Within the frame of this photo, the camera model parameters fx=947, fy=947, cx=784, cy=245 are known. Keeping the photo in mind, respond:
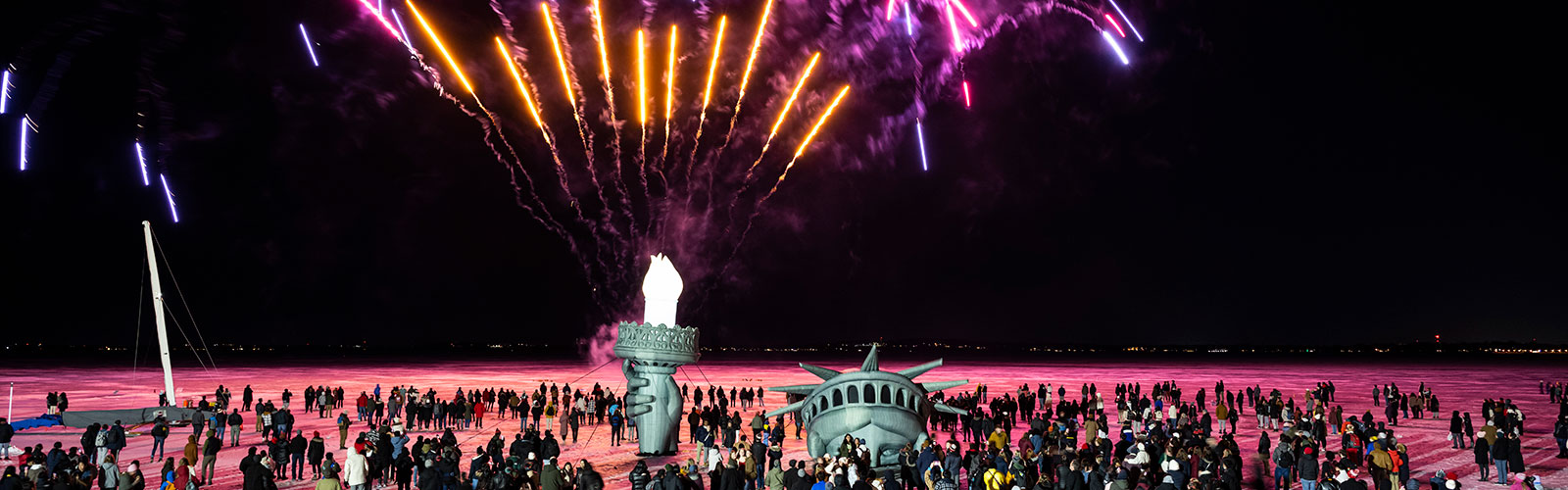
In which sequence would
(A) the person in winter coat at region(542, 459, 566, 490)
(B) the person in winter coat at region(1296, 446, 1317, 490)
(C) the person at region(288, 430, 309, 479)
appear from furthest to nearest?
1. (C) the person at region(288, 430, 309, 479)
2. (B) the person in winter coat at region(1296, 446, 1317, 490)
3. (A) the person in winter coat at region(542, 459, 566, 490)

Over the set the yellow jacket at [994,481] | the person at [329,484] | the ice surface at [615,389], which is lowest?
the ice surface at [615,389]

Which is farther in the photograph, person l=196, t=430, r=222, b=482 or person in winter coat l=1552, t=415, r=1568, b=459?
person in winter coat l=1552, t=415, r=1568, b=459

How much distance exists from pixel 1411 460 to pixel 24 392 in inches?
2186

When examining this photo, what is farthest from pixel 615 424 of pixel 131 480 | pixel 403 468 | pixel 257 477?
pixel 131 480

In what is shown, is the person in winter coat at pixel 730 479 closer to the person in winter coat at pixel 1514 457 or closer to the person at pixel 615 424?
the person at pixel 615 424

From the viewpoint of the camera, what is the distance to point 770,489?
14672 millimetres

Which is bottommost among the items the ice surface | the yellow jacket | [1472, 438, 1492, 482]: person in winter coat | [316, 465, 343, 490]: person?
the ice surface

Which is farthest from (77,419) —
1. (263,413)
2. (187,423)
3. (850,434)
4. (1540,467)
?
(1540,467)

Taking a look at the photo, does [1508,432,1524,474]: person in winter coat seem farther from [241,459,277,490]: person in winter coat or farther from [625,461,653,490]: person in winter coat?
[241,459,277,490]: person in winter coat

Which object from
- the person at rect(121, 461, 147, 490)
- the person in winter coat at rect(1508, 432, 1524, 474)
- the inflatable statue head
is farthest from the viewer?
the inflatable statue head

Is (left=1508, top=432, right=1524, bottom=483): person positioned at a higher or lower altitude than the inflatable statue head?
lower

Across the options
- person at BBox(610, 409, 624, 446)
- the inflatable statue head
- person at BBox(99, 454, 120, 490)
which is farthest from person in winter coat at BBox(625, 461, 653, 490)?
person at BBox(610, 409, 624, 446)

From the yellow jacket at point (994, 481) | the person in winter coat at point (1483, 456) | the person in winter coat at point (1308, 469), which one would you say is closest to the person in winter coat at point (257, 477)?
the yellow jacket at point (994, 481)

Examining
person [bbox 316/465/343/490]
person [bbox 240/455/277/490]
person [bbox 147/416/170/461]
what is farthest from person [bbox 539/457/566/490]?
A: person [bbox 147/416/170/461]
